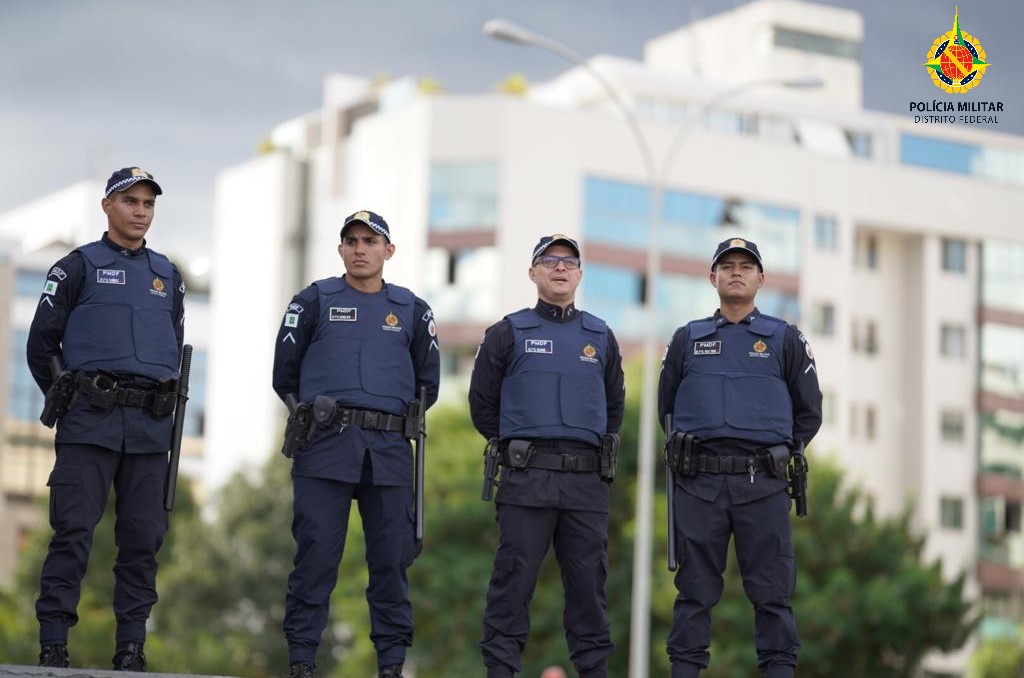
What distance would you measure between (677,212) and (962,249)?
13.6 meters

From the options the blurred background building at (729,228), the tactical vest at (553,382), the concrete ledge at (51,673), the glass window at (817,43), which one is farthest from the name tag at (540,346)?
the glass window at (817,43)

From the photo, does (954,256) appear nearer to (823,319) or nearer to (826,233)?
(826,233)

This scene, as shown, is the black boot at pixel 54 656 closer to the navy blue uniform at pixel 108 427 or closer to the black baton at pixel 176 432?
the navy blue uniform at pixel 108 427

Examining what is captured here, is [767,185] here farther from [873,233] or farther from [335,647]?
[335,647]

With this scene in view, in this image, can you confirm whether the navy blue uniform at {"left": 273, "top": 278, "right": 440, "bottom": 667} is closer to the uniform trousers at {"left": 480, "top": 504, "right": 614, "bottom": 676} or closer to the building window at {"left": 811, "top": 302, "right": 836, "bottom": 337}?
the uniform trousers at {"left": 480, "top": 504, "right": 614, "bottom": 676}

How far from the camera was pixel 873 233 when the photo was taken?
68875mm

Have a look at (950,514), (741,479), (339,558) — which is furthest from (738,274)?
(950,514)

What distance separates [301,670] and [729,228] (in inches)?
2151

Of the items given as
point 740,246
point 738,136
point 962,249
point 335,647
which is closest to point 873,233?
point 962,249

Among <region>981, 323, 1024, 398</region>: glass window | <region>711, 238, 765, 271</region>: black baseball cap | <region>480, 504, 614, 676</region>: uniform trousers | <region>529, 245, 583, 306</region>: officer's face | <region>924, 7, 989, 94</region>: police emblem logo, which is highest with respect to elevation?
<region>924, 7, 989, 94</region>: police emblem logo

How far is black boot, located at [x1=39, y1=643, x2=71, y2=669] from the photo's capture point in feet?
29.9

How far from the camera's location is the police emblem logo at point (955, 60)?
28797 millimetres

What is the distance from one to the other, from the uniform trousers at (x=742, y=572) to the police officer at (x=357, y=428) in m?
1.39

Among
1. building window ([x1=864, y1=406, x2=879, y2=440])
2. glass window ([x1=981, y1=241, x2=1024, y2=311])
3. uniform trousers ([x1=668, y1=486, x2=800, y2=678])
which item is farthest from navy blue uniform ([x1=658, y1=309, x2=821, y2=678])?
glass window ([x1=981, y1=241, x2=1024, y2=311])
